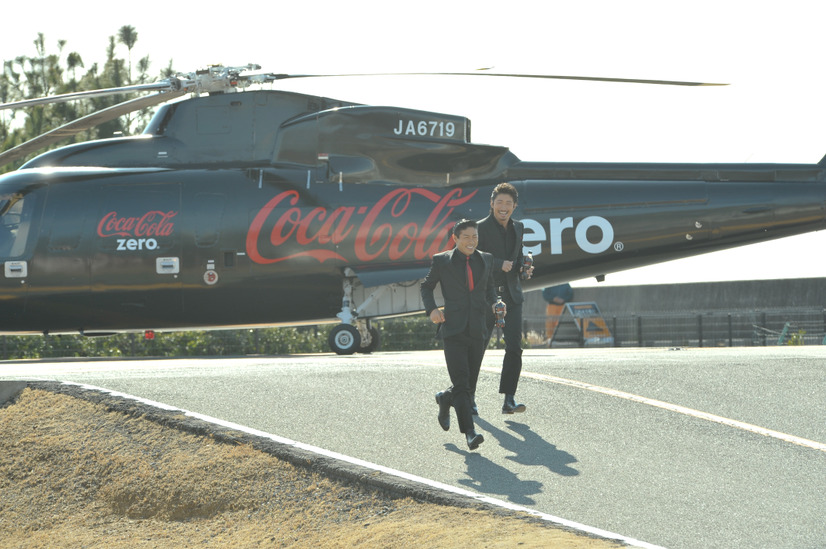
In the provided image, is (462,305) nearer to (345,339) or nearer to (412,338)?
(345,339)

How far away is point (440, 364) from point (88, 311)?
7.20 metres

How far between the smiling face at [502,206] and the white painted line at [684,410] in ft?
8.08

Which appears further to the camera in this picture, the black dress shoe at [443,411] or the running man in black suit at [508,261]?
the running man in black suit at [508,261]

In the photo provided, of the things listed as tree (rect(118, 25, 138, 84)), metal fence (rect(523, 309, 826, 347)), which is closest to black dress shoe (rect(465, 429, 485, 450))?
metal fence (rect(523, 309, 826, 347))

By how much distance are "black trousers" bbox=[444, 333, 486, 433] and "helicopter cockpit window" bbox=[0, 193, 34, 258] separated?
10.8m

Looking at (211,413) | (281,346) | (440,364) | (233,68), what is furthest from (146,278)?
(281,346)

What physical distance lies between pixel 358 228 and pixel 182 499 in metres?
8.53

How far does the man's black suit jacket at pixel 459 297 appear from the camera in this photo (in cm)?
791

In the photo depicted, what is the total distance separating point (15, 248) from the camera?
1617cm

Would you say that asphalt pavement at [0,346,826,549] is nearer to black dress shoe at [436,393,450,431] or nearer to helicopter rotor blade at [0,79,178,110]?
black dress shoe at [436,393,450,431]

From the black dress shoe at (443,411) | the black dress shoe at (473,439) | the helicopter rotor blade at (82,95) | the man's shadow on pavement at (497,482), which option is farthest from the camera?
the helicopter rotor blade at (82,95)

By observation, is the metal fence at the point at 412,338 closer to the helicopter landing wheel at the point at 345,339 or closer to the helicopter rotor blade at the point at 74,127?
the helicopter landing wheel at the point at 345,339

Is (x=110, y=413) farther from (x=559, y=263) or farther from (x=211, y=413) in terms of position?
(x=559, y=263)

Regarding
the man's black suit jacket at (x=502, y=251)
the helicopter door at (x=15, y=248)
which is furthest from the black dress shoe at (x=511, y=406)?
the helicopter door at (x=15, y=248)
